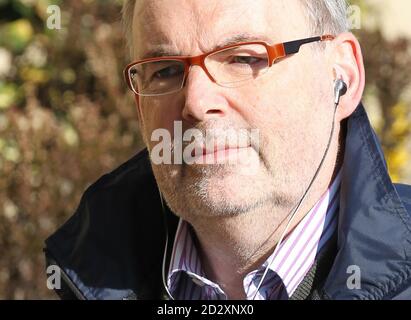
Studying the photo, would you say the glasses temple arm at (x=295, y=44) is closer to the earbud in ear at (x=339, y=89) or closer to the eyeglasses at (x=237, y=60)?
the eyeglasses at (x=237, y=60)

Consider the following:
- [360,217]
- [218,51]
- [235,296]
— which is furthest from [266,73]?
[235,296]

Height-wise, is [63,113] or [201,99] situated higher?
[201,99]

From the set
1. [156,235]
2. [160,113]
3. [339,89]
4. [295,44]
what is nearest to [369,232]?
[339,89]

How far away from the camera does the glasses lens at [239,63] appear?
2.24 meters

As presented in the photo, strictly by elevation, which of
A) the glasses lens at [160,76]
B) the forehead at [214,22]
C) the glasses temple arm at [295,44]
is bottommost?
the glasses lens at [160,76]

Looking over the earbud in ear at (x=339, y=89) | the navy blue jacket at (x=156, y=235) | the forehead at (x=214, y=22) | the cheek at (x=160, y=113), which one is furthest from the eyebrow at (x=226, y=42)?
the navy blue jacket at (x=156, y=235)

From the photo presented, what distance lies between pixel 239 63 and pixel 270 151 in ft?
0.84

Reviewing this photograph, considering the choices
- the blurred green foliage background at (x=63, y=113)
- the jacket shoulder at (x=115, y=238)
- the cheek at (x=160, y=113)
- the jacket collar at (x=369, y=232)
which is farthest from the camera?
the blurred green foliage background at (x=63, y=113)

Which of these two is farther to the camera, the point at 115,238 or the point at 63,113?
the point at 63,113

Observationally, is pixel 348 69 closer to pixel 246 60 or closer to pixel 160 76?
pixel 246 60

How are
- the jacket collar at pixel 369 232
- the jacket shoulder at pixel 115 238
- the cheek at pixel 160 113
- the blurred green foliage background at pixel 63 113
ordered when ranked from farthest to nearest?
1. the blurred green foliage background at pixel 63 113
2. the jacket shoulder at pixel 115 238
3. the cheek at pixel 160 113
4. the jacket collar at pixel 369 232

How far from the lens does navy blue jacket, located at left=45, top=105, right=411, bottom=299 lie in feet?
7.16

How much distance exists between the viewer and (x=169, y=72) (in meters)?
2.35

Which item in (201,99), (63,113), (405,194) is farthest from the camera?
(63,113)
